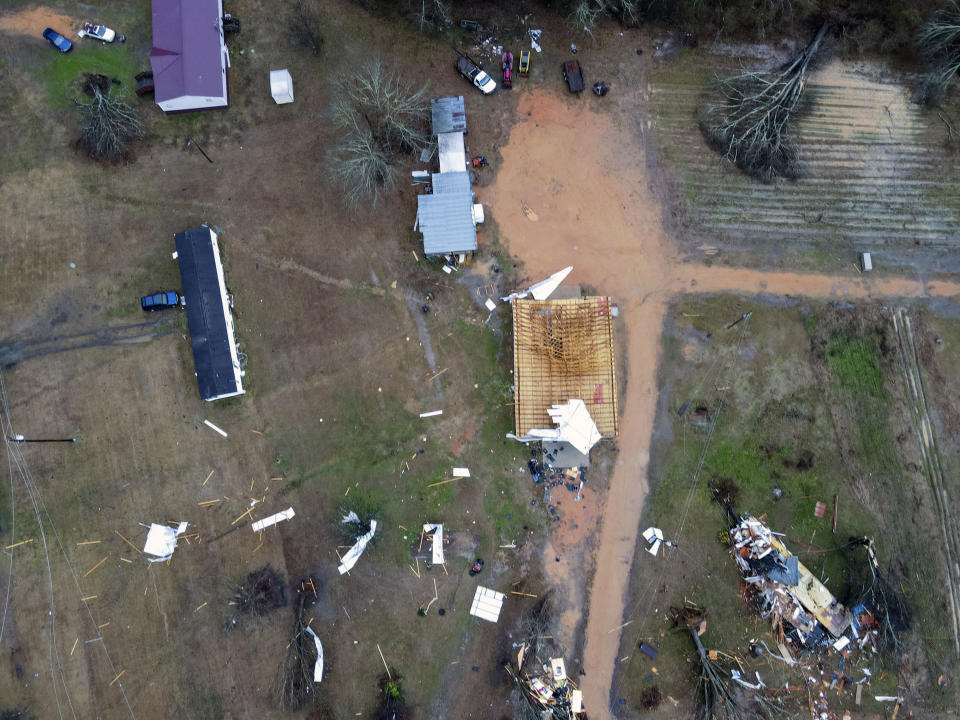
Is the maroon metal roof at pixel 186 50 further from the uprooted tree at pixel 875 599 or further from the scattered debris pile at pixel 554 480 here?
the uprooted tree at pixel 875 599

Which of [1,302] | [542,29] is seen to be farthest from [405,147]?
[1,302]

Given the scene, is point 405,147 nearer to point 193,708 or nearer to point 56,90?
point 56,90

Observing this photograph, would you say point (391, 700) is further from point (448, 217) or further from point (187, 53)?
point (187, 53)

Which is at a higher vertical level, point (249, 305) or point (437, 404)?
point (249, 305)

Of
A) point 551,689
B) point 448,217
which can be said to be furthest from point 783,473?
point 448,217

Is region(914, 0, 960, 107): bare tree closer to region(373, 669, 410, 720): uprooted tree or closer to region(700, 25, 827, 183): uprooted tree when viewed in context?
region(700, 25, 827, 183): uprooted tree

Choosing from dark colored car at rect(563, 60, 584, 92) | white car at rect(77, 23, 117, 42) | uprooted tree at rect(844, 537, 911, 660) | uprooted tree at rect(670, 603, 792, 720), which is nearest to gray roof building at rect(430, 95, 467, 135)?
dark colored car at rect(563, 60, 584, 92)
